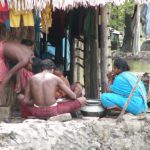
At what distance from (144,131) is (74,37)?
504cm

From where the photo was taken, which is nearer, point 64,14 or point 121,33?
point 64,14

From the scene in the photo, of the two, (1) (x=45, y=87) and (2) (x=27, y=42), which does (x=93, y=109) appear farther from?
(2) (x=27, y=42)

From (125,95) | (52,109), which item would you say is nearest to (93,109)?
(125,95)

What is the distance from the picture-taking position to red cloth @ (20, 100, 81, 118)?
25.2ft

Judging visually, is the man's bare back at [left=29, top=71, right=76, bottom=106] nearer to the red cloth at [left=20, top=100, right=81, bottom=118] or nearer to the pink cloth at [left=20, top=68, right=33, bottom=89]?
Answer: the red cloth at [left=20, top=100, right=81, bottom=118]

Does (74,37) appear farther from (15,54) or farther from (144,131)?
(144,131)

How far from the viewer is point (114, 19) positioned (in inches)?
1060

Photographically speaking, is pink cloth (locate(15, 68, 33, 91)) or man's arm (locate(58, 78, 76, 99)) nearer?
man's arm (locate(58, 78, 76, 99))

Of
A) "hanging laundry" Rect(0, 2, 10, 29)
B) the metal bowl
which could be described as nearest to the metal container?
the metal bowl

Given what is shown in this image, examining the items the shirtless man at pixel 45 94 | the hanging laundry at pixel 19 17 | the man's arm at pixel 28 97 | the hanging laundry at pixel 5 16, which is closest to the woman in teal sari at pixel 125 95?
the shirtless man at pixel 45 94

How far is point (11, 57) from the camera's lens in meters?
8.45

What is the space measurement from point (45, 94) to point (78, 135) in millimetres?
847

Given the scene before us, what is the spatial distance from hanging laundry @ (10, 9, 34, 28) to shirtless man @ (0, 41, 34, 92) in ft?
1.19

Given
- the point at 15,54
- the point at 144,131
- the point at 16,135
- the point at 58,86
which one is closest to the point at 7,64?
the point at 15,54
